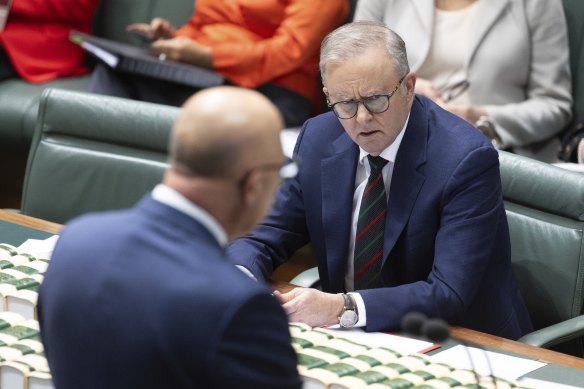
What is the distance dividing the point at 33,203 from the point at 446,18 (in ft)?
5.27

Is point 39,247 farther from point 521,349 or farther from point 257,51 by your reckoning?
point 257,51

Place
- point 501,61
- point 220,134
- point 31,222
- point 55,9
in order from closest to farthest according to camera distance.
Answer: point 220,134
point 31,222
point 501,61
point 55,9

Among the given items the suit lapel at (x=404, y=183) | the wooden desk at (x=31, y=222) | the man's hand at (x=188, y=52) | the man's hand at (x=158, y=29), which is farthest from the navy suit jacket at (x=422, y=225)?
the man's hand at (x=158, y=29)

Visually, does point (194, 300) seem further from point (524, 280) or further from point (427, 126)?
point (524, 280)

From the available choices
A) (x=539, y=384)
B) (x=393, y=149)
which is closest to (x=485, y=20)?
(x=393, y=149)

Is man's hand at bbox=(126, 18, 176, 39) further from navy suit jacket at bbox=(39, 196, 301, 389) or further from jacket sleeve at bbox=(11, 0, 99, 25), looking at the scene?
navy suit jacket at bbox=(39, 196, 301, 389)

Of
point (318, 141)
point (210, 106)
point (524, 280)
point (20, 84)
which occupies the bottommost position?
point (20, 84)

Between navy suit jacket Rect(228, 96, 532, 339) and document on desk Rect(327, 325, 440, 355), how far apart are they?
0.07 metres

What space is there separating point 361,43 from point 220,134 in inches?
43.3

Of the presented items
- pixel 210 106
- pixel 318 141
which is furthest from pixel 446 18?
pixel 210 106

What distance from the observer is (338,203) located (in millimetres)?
2340

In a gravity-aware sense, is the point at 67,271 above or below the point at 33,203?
above

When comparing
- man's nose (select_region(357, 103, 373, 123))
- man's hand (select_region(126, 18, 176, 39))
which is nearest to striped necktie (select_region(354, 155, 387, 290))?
man's nose (select_region(357, 103, 373, 123))

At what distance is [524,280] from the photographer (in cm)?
248
